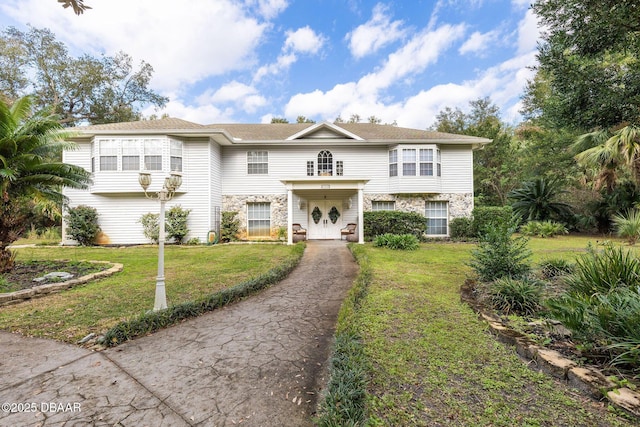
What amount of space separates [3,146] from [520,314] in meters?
10.6

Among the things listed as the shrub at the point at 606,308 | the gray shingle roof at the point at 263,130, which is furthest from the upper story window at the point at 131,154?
the shrub at the point at 606,308

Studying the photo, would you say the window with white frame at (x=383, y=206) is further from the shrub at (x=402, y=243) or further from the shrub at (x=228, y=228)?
the shrub at (x=228, y=228)

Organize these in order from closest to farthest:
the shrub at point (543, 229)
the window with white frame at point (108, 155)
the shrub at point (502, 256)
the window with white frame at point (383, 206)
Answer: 1. the shrub at point (502, 256)
2. the window with white frame at point (108, 155)
3. the shrub at point (543, 229)
4. the window with white frame at point (383, 206)

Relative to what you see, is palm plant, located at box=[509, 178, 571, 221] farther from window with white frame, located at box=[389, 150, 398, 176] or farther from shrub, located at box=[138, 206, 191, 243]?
shrub, located at box=[138, 206, 191, 243]

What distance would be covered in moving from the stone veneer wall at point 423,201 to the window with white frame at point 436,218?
0.26 meters

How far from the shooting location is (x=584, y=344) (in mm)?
2646

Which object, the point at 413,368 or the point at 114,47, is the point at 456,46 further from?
the point at 114,47

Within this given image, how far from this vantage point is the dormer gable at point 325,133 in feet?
44.0

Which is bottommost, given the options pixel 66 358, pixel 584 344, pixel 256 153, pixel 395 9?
pixel 66 358

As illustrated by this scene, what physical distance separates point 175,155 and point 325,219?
7942mm

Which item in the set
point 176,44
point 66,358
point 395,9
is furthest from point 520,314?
point 176,44

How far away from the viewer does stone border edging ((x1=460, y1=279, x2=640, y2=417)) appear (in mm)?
2011

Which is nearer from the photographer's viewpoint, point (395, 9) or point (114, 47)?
point (395, 9)

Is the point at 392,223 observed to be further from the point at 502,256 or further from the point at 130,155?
the point at 130,155
